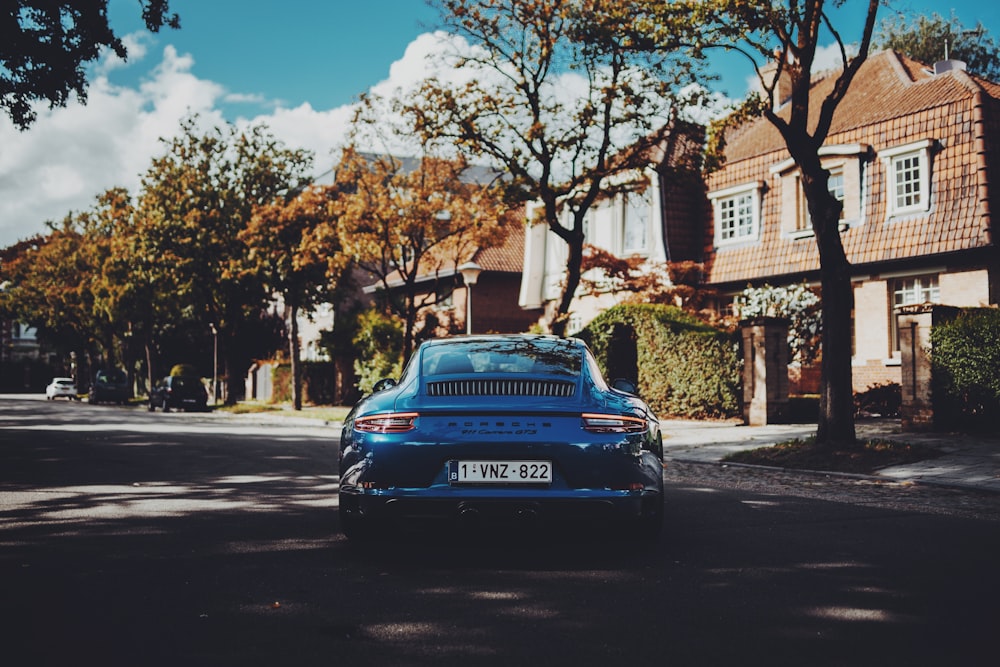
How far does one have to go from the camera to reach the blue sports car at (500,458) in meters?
6.13

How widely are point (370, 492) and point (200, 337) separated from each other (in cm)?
6155

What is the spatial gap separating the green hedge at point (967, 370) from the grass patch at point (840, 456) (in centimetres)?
221

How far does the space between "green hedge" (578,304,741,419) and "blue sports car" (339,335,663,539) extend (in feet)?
51.8

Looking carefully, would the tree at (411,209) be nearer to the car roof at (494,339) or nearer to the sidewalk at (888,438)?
the sidewalk at (888,438)

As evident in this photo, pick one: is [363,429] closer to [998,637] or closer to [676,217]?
[998,637]

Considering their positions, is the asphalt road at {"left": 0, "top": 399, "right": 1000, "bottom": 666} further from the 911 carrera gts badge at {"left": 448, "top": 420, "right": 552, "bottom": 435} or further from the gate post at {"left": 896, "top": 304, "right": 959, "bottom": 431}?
the gate post at {"left": 896, "top": 304, "right": 959, "bottom": 431}

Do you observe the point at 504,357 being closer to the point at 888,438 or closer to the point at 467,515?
the point at 467,515

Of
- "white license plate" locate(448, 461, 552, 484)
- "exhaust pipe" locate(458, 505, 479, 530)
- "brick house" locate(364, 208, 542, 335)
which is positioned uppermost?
"brick house" locate(364, 208, 542, 335)

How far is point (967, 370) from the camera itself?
15.9 meters

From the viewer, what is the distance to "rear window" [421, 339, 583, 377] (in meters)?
6.95

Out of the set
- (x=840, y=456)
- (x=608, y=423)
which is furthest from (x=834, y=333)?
(x=608, y=423)

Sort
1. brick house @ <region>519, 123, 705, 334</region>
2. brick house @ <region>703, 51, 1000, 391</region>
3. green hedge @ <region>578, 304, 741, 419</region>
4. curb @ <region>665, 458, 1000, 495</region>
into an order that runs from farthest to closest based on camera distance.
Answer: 1. brick house @ <region>519, 123, 705, 334</region>
2. brick house @ <region>703, 51, 1000, 391</region>
3. green hedge @ <region>578, 304, 741, 419</region>
4. curb @ <region>665, 458, 1000, 495</region>

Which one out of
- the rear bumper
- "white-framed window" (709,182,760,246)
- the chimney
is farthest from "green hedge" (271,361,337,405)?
the rear bumper

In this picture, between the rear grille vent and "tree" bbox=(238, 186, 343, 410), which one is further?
"tree" bbox=(238, 186, 343, 410)
